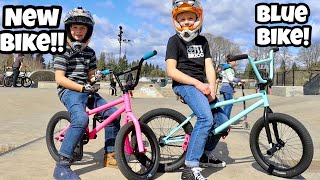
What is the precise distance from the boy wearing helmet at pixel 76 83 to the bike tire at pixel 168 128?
17.0 inches

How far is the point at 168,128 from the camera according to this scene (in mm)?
4457

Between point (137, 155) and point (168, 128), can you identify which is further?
point (168, 128)

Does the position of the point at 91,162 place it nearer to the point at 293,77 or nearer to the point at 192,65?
the point at 192,65

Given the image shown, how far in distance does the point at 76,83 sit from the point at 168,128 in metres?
1.25

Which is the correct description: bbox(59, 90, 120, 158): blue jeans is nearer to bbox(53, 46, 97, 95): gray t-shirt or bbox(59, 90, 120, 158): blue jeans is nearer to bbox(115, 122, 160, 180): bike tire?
bbox(53, 46, 97, 95): gray t-shirt

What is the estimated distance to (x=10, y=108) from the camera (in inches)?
415

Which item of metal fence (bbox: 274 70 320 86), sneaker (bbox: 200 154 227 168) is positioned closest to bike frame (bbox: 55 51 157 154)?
sneaker (bbox: 200 154 227 168)

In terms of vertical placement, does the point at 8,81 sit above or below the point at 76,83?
above

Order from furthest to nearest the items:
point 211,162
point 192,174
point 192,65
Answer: point 211,162, point 192,65, point 192,174

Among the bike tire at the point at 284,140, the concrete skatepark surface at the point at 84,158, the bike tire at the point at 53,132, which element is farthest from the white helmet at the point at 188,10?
the bike tire at the point at 53,132

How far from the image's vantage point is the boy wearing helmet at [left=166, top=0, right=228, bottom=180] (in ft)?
12.7

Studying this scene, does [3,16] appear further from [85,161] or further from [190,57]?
[190,57]

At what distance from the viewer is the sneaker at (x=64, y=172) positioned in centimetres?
371

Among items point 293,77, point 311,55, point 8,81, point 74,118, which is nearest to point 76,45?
point 74,118
